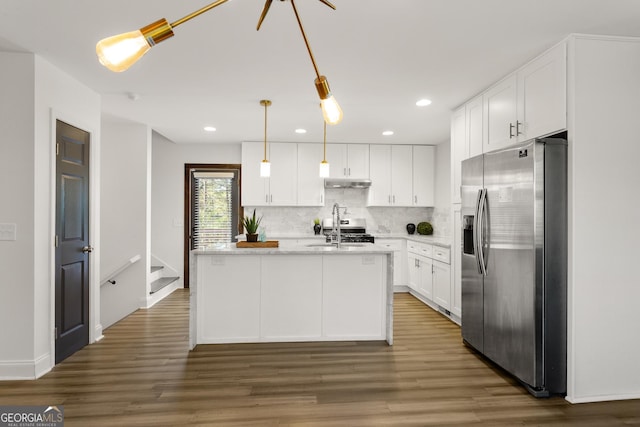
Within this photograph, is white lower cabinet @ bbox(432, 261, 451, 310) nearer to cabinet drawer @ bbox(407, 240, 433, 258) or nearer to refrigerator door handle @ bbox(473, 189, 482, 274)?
cabinet drawer @ bbox(407, 240, 433, 258)

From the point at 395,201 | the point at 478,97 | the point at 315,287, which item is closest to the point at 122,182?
the point at 315,287

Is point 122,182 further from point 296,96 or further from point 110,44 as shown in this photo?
point 110,44

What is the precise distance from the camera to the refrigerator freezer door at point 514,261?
255 centimetres

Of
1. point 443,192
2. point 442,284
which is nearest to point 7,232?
point 442,284

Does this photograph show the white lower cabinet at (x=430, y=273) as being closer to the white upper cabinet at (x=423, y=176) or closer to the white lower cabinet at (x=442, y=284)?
the white lower cabinet at (x=442, y=284)

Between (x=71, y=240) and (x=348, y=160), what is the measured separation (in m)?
4.00

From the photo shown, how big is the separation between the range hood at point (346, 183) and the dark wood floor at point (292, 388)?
2839mm

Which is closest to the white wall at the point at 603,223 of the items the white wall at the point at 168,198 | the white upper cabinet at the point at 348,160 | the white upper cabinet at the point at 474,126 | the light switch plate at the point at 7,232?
the white upper cabinet at the point at 474,126

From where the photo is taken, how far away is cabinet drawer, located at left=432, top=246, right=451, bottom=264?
4492mm

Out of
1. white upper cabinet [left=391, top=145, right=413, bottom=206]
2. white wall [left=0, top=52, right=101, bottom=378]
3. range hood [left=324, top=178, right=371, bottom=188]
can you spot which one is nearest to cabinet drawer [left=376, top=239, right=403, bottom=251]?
white upper cabinet [left=391, top=145, right=413, bottom=206]

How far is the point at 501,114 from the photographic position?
3.30 metres

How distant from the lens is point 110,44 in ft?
3.57

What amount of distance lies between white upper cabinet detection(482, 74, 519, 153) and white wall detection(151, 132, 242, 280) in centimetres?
448

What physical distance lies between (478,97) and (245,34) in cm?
237
